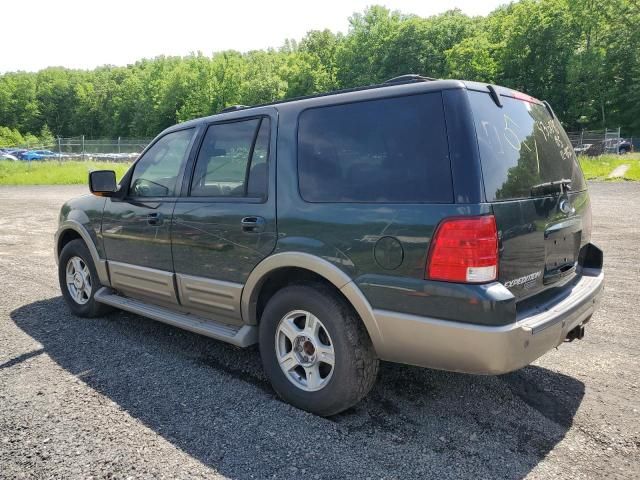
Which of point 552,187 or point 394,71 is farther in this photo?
point 394,71

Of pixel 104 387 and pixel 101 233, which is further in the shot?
pixel 101 233

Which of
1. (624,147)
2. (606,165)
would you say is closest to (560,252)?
(606,165)

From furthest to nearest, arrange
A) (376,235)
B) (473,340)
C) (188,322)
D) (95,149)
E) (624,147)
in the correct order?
(95,149) < (624,147) < (188,322) < (376,235) < (473,340)

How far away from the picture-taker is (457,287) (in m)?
2.50

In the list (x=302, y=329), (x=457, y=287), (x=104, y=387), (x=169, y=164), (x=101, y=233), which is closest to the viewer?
(x=457, y=287)

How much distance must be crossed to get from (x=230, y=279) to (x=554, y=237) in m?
2.13

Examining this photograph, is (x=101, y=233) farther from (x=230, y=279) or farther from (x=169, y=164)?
(x=230, y=279)

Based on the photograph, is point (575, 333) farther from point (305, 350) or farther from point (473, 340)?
point (305, 350)

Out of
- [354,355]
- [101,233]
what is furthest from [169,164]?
[354,355]

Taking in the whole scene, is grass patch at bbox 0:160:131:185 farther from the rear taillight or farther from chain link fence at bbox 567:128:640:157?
chain link fence at bbox 567:128:640:157

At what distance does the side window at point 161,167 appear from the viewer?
409cm

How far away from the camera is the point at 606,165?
24188 millimetres

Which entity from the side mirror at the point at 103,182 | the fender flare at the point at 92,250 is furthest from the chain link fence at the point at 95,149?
the side mirror at the point at 103,182

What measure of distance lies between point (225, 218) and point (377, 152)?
4.11ft
